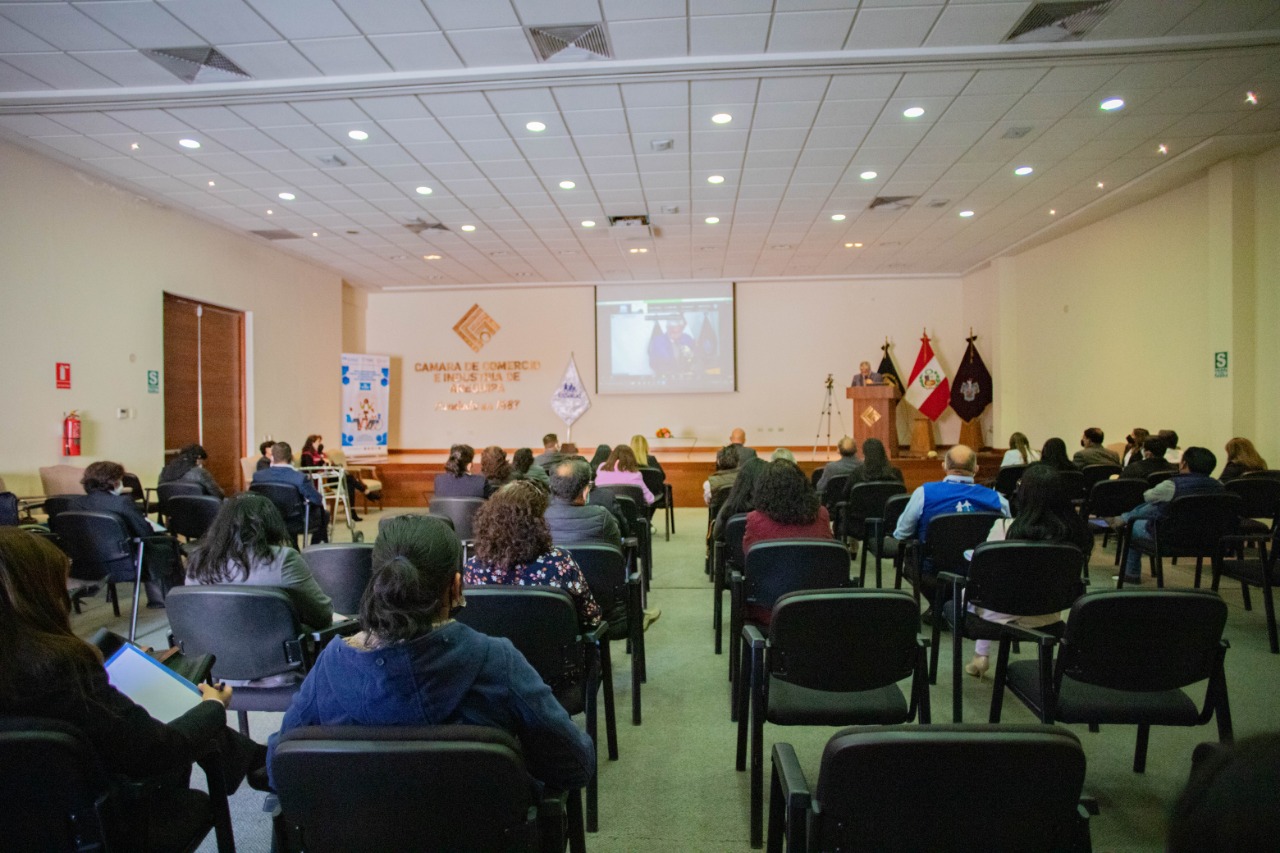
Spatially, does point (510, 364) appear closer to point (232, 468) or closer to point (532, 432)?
point (532, 432)

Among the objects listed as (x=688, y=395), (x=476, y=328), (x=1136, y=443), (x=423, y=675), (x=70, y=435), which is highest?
(x=476, y=328)

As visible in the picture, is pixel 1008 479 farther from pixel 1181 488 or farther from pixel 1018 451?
pixel 1181 488

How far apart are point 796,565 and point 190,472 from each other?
17.6 feet

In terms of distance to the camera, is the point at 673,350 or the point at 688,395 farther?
the point at 688,395

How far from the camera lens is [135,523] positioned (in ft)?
14.6

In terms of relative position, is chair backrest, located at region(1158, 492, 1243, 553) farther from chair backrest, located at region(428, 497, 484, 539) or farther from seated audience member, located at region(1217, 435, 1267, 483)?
chair backrest, located at region(428, 497, 484, 539)

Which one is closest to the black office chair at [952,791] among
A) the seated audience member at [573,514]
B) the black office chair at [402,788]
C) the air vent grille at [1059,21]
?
the black office chair at [402,788]

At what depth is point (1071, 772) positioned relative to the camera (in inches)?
47.1

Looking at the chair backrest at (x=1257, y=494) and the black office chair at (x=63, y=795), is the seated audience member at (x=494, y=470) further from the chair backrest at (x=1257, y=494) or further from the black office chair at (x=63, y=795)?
the chair backrest at (x=1257, y=494)

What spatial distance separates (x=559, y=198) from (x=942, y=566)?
6163mm

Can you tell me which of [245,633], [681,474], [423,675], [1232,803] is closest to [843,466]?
[681,474]

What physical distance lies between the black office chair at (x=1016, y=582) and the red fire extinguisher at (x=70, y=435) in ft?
26.4

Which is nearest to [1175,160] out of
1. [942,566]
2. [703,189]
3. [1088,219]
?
[1088,219]

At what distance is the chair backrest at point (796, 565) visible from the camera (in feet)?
9.88
